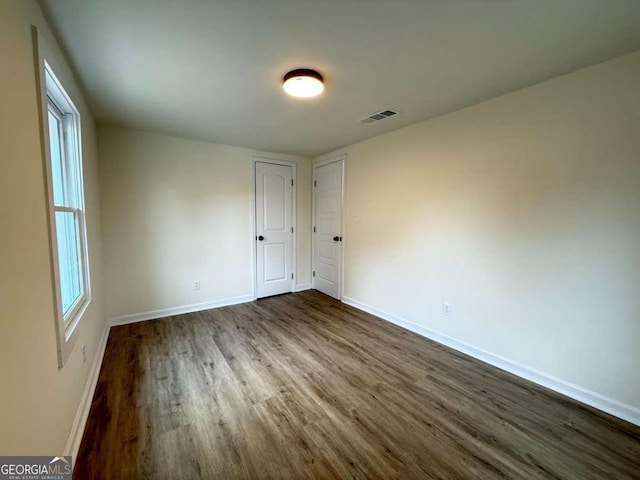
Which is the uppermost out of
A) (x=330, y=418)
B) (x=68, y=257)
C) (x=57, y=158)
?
(x=57, y=158)

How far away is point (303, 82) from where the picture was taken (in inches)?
76.6

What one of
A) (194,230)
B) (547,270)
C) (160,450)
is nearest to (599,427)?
(547,270)

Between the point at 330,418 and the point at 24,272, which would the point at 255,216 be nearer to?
the point at 330,418

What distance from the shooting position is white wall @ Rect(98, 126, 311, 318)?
123 inches

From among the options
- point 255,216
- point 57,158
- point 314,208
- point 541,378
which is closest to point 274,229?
point 255,216

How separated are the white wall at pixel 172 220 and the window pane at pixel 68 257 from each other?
4.01 feet

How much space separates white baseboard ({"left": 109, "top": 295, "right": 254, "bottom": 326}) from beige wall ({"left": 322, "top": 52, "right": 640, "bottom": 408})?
94.1 inches

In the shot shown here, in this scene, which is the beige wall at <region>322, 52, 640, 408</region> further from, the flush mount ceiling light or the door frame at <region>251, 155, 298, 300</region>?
the door frame at <region>251, 155, 298, 300</region>

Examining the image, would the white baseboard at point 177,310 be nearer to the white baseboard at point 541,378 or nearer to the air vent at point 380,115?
the white baseboard at point 541,378

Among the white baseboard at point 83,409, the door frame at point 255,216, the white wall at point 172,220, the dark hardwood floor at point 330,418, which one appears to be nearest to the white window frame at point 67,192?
the white baseboard at point 83,409

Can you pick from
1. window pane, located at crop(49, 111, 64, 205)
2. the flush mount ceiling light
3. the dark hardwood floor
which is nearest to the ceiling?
the flush mount ceiling light

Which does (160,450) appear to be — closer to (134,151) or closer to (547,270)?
(547,270)

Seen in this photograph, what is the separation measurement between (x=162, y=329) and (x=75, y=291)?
4.23 ft

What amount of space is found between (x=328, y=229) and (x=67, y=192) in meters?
3.13
